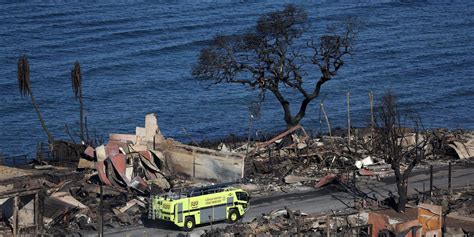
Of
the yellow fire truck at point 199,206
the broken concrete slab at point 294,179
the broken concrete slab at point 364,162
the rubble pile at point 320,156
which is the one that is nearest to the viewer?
the yellow fire truck at point 199,206

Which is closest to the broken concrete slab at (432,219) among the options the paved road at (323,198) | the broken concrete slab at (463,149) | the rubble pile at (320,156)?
the paved road at (323,198)

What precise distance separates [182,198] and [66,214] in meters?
6.69

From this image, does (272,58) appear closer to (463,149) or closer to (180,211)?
(463,149)

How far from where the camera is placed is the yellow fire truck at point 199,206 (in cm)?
6588

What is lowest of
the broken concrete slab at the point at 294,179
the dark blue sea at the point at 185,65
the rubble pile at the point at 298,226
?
the dark blue sea at the point at 185,65

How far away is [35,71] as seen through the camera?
123m

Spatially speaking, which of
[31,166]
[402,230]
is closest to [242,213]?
[402,230]

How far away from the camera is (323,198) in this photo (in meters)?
72.9

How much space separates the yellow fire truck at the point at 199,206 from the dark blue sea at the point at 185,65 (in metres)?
26.6

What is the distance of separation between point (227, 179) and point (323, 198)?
21.5 feet

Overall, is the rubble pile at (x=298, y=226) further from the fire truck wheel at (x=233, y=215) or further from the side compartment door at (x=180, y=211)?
the side compartment door at (x=180, y=211)

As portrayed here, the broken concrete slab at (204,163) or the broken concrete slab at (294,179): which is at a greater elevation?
the broken concrete slab at (204,163)

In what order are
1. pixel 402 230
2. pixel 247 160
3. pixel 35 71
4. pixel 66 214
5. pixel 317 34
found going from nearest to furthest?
pixel 402 230 < pixel 66 214 < pixel 247 160 < pixel 35 71 < pixel 317 34

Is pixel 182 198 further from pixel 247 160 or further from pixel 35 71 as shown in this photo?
pixel 35 71
